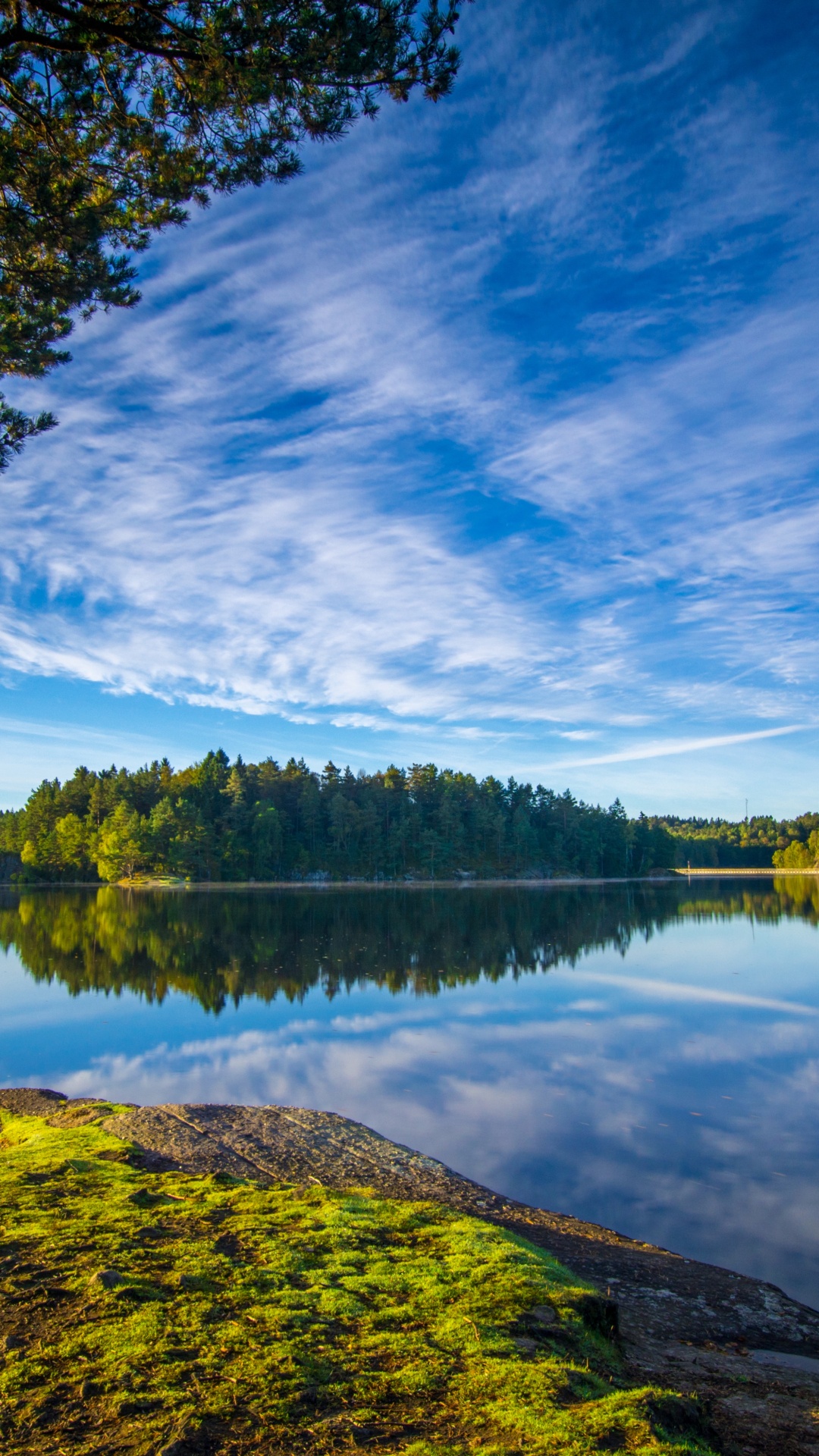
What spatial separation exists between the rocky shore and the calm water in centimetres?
90

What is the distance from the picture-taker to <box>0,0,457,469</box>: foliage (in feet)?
29.2

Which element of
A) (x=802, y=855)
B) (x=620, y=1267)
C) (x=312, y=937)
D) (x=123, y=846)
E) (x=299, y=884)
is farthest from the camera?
(x=802, y=855)

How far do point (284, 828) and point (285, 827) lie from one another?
7.6 inches

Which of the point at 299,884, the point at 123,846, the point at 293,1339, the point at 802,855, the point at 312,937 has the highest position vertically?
the point at 802,855

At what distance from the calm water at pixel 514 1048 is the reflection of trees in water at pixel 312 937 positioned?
0.27 meters

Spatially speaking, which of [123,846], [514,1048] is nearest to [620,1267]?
[514,1048]

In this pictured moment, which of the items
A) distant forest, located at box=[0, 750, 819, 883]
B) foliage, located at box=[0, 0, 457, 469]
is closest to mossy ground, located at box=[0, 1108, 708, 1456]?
foliage, located at box=[0, 0, 457, 469]

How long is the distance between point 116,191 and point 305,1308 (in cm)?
1366

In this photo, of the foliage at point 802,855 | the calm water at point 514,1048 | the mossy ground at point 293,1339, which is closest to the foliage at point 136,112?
the mossy ground at point 293,1339

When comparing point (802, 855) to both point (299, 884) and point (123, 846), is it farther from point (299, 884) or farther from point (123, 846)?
point (123, 846)

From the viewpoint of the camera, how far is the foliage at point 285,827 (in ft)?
363

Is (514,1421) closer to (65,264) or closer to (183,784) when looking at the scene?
(65,264)

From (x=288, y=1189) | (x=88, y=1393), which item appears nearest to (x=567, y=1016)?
(x=288, y=1189)

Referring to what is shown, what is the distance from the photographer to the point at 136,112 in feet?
34.4
